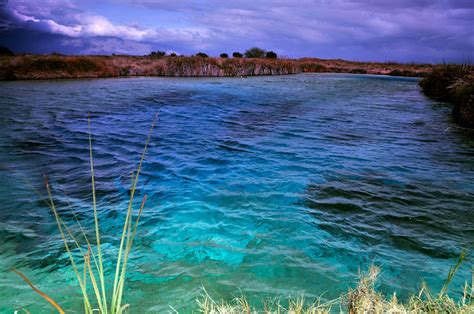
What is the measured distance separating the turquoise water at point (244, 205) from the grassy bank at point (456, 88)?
3.17ft

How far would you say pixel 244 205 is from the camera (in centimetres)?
571

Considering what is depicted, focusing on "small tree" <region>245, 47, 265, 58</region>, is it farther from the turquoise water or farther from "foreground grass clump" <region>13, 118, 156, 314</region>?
"foreground grass clump" <region>13, 118, 156, 314</region>

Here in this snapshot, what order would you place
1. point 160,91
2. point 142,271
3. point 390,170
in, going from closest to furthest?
point 142,271
point 390,170
point 160,91

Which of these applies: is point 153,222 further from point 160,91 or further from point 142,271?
point 160,91

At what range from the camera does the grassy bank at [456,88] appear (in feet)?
42.6

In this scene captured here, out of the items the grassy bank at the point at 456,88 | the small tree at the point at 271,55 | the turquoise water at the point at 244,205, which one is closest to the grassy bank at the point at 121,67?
the small tree at the point at 271,55

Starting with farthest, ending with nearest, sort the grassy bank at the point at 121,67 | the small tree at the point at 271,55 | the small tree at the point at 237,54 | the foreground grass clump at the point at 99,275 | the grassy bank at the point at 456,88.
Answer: the small tree at the point at 271,55, the small tree at the point at 237,54, the grassy bank at the point at 121,67, the grassy bank at the point at 456,88, the foreground grass clump at the point at 99,275

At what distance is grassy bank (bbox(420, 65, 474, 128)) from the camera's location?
1298 centimetres

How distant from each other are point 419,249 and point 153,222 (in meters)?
3.67

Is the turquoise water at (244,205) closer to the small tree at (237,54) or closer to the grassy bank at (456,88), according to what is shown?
the grassy bank at (456,88)

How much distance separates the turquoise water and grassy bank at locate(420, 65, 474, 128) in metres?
0.97

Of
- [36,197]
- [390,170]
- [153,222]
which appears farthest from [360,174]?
[36,197]

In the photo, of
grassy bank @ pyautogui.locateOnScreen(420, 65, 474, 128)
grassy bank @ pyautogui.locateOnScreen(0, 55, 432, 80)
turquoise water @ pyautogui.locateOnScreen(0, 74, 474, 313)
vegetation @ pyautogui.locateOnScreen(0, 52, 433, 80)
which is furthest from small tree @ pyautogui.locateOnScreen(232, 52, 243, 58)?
turquoise water @ pyautogui.locateOnScreen(0, 74, 474, 313)

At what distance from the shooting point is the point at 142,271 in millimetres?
3939
